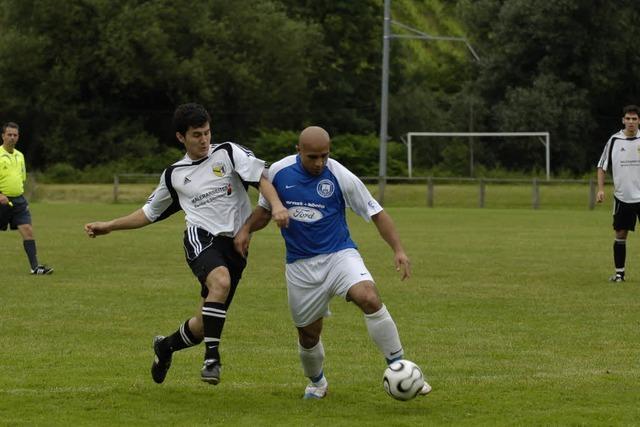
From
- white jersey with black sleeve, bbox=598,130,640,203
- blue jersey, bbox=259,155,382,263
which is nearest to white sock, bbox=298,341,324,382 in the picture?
→ blue jersey, bbox=259,155,382,263

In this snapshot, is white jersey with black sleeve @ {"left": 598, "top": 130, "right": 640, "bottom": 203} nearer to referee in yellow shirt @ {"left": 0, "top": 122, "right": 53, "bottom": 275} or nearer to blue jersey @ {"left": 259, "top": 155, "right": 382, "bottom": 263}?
referee in yellow shirt @ {"left": 0, "top": 122, "right": 53, "bottom": 275}

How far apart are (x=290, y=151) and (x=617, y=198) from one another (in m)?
41.7

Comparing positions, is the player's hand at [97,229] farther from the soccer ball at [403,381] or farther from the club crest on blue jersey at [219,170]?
the soccer ball at [403,381]

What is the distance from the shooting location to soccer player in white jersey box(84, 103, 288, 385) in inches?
305

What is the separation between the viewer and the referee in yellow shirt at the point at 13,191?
1642cm

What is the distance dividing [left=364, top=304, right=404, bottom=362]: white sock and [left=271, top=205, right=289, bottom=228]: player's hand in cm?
78

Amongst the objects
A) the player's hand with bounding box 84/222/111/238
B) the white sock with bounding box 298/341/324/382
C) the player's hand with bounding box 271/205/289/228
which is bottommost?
the white sock with bounding box 298/341/324/382

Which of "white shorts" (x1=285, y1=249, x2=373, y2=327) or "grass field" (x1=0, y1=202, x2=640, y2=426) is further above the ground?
"white shorts" (x1=285, y1=249, x2=373, y2=327)

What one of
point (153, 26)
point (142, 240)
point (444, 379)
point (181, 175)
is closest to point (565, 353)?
point (444, 379)

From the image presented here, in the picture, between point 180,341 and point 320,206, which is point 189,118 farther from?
point 180,341

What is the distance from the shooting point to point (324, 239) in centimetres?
743

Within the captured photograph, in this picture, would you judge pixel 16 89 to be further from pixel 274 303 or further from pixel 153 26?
pixel 274 303

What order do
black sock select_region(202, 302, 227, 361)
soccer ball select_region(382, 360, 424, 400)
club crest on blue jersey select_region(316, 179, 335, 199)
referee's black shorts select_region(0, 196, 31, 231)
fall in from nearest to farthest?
1. soccer ball select_region(382, 360, 424, 400)
2. club crest on blue jersey select_region(316, 179, 335, 199)
3. black sock select_region(202, 302, 227, 361)
4. referee's black shorts select_region(0, 196, 31, 231)

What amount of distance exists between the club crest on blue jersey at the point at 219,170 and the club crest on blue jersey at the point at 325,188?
826 mm
